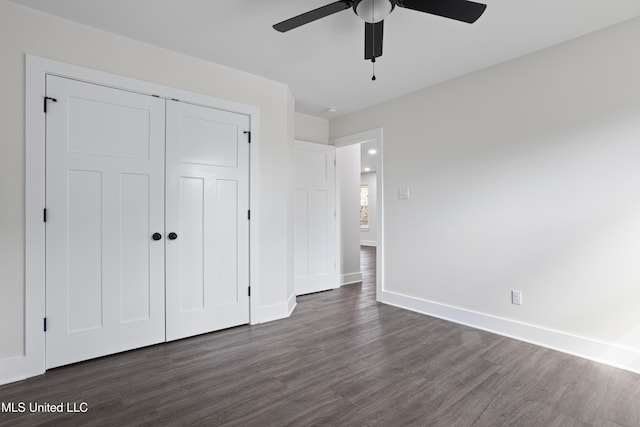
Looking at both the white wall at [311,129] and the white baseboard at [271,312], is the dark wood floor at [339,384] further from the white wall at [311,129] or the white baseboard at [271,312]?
the white wall at [311,129]

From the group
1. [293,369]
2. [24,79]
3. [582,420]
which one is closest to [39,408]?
Result: [293,369]

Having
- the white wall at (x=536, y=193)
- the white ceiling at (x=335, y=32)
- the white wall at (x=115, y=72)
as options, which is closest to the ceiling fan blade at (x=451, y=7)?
the white ceiling at (x=335, y=32)

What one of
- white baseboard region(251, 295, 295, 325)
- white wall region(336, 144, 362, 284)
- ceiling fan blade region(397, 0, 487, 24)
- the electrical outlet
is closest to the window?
white wall region(336, 144, 362, 284)

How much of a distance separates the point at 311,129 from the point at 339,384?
350 centimetres

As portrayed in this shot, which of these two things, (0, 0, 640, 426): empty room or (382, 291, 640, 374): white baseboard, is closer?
(0, 0, 640, 426): empty room

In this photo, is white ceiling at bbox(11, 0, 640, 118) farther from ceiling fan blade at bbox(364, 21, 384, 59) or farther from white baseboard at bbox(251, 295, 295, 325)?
white baseboard at bbox(251, 295, 295, 325)

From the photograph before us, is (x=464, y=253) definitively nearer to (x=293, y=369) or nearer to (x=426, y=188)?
(x=426, y=188)

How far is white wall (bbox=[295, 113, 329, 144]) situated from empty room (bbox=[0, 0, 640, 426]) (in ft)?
2.74

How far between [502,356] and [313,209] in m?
2.80

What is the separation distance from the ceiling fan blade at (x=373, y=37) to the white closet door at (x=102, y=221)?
1.84 meters

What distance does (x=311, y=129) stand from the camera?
460cm

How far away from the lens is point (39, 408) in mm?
1825

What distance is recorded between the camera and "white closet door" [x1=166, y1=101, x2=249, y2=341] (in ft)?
9.12

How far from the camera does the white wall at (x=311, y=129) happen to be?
4.46 meters
